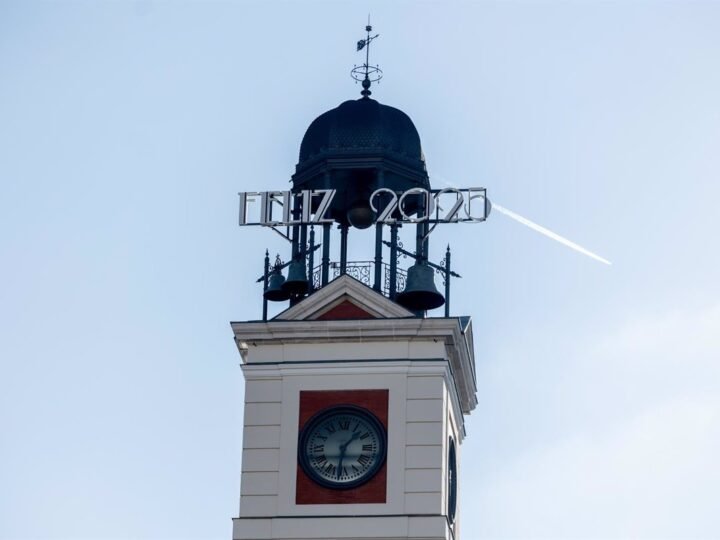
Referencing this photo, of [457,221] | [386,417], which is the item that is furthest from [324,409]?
[457,221]

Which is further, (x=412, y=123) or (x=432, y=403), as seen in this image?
(x=412, y=123)

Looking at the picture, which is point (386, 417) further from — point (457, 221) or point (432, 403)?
point (457, 221)

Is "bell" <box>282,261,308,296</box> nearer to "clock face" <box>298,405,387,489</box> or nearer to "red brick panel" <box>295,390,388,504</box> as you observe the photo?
"red brick panel" <box>295,390,388,504</box>

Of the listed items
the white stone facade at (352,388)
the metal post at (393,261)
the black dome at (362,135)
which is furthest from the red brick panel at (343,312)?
the black dome at (362,135)

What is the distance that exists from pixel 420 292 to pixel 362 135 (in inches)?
160

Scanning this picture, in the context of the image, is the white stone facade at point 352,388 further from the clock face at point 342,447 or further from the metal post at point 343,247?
the metal post at point 343,247

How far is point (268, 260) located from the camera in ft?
188

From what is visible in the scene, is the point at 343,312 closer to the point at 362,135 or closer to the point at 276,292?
the point at 276,292

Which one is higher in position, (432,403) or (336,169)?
(336,169)

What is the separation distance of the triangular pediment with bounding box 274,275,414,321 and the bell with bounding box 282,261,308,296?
0.90 m

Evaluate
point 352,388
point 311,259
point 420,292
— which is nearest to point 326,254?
point 311,259

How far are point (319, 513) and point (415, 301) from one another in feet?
18.2

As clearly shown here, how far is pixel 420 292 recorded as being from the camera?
56.0 meters

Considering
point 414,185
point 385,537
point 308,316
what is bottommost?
point 385,537
